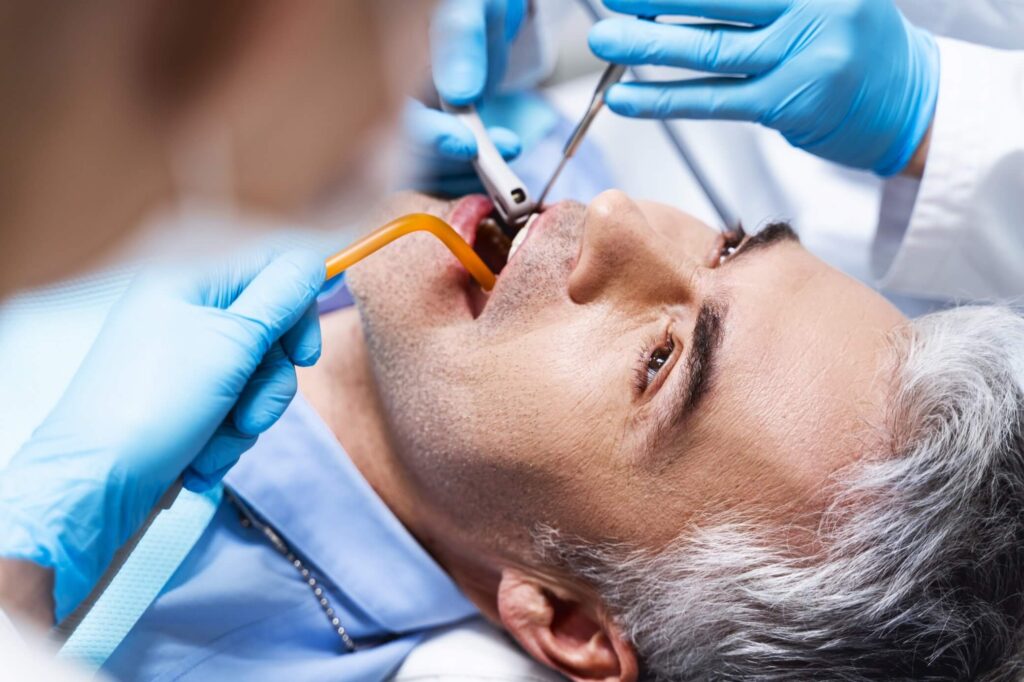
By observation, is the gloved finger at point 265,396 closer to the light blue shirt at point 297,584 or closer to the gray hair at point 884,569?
the light blue shirt at point 297,584

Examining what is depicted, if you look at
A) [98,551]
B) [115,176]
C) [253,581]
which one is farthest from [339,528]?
[115,176]

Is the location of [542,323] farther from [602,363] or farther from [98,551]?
[98,551]

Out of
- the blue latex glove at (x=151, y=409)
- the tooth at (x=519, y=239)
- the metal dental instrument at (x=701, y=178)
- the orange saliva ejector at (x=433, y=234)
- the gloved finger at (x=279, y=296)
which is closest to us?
the blue latex glove at (x=151, y=409)

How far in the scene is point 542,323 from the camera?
111 centimetres

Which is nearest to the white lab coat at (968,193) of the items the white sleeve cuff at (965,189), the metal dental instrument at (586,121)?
the white sleeve cuff at (965,189)

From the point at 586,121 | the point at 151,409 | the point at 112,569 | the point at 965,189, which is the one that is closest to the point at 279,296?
the point at 151,409

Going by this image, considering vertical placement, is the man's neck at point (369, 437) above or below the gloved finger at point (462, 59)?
below

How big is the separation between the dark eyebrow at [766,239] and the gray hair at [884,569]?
0.68 ft

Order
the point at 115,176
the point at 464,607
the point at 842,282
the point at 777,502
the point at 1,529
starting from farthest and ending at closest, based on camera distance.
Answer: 1. the point at 464,607
2. the point at 842,282
3. the point at 777,502
4. the point at 1,529
5. the point at 115,176

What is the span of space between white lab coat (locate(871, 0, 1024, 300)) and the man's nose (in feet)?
1.95

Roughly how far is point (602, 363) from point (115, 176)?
2.55 feet

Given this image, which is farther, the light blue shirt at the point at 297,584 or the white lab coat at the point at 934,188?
the white lab coat at the point at 934,188

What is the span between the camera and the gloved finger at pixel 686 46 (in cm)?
129

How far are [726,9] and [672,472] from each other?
27.6 inches
